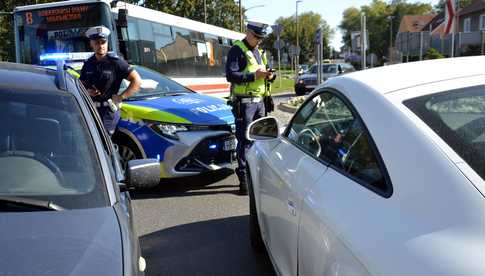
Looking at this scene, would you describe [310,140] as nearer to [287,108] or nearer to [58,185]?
[58,185]

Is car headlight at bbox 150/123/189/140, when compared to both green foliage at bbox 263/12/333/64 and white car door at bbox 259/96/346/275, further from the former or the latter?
green foliage at bbox 263/12/333/64

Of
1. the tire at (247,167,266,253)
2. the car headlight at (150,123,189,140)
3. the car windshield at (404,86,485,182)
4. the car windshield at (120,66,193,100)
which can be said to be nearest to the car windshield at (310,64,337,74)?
the car windshield at (120,66,193,100)

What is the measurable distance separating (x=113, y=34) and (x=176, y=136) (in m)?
6.26

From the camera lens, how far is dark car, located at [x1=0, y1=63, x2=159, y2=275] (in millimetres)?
1903

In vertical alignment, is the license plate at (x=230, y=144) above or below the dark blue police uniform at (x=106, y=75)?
below

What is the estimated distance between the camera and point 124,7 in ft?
39.1

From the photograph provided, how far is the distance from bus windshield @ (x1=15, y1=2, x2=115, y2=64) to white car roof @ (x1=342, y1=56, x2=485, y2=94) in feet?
31.7

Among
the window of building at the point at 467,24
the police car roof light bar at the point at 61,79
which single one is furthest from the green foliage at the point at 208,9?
the police car roof light bar at the point at 61,79

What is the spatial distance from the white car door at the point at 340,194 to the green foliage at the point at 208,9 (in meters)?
41.5

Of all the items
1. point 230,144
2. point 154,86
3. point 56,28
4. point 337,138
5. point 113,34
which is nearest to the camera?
point 337,138

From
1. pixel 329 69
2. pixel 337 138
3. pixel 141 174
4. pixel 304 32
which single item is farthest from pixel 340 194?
pixel 304 32

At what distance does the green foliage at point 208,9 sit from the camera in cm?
4278

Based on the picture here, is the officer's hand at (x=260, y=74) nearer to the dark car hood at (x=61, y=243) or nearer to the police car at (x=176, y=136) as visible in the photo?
the police car at (x=176, y=136)

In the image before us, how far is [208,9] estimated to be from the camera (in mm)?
52062
